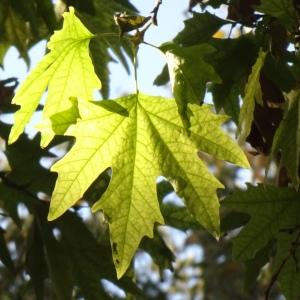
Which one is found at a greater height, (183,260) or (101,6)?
(101,6)

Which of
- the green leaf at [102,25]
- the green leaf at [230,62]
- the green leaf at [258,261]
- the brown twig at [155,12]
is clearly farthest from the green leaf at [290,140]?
the green leaf at [102,25]

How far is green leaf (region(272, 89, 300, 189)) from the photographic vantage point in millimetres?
1535

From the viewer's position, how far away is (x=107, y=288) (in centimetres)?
Answer: 244

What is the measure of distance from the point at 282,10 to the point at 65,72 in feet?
1.75

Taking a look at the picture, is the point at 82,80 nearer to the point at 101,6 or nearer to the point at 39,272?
the point at 101,6

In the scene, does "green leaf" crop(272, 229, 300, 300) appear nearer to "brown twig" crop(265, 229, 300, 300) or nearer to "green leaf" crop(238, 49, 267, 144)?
"brown twig" crop(265, 229, 300, 300)

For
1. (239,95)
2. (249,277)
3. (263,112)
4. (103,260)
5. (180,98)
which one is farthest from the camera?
(103,260)

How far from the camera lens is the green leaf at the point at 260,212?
1.86 meters

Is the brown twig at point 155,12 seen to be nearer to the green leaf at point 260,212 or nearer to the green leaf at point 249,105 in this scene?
the green leaf at point 249,105

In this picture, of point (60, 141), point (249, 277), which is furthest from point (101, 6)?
point (249, 277)

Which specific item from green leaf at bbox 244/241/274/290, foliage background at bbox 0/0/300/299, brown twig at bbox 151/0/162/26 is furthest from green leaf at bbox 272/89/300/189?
green leaf at bbox 244/241/274/290

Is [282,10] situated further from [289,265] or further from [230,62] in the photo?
[289,265]

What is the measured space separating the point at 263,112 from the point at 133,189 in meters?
0.39

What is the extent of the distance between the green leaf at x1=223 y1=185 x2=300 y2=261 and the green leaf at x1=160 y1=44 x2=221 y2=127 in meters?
0.43
